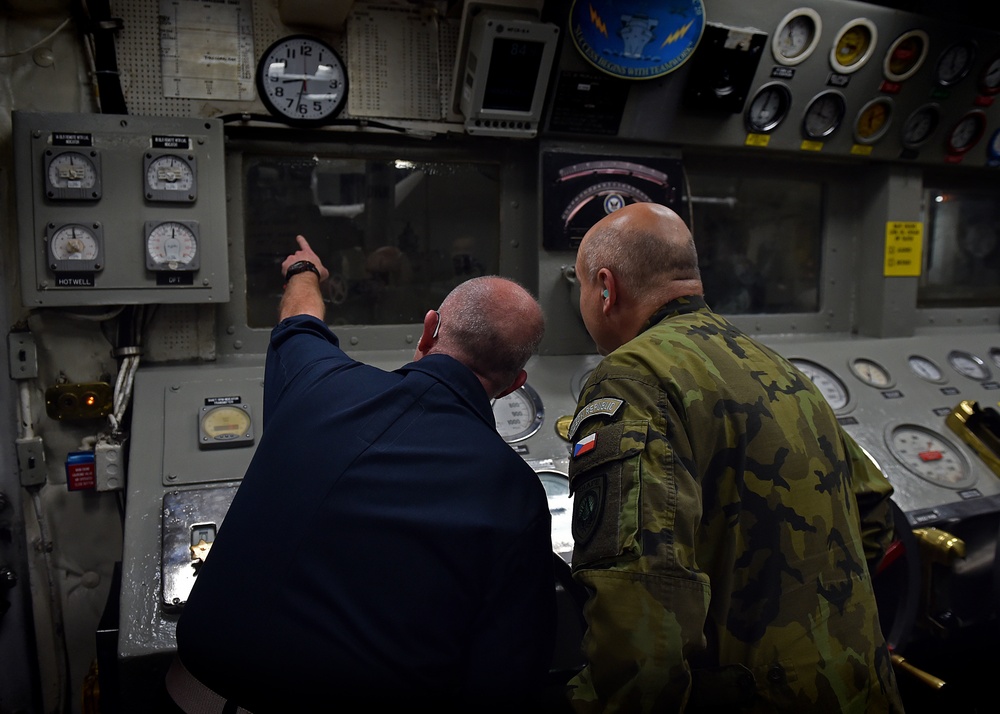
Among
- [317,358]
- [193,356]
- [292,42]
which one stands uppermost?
[292,42]

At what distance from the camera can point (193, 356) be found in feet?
8.48

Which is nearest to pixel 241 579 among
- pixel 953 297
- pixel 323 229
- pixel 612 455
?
pixel 612 455

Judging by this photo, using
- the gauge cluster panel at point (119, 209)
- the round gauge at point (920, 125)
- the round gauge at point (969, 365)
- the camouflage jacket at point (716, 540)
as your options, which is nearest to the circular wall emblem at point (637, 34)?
the round gauge at point (920, 125)

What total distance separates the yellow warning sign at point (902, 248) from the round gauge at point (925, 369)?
463mm

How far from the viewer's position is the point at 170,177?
236 cm

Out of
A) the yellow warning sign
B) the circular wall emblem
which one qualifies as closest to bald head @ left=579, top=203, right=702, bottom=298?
the circular wall emblem

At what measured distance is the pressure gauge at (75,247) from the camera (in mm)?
2242

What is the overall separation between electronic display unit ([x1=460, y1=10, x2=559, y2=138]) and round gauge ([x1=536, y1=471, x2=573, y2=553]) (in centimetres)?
138

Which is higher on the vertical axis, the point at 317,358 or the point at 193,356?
the point at 317,358

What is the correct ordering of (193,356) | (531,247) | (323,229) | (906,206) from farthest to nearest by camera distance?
(906,206), (531,247), (323,229), (193,356)

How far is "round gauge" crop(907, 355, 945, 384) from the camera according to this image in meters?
3.18

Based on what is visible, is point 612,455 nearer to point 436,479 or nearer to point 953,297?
point 436,479

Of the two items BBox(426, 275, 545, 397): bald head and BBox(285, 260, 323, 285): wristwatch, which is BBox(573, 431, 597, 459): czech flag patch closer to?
BBox(426, 275, 545, 397): bald head

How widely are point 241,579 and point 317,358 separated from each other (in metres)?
0.48
